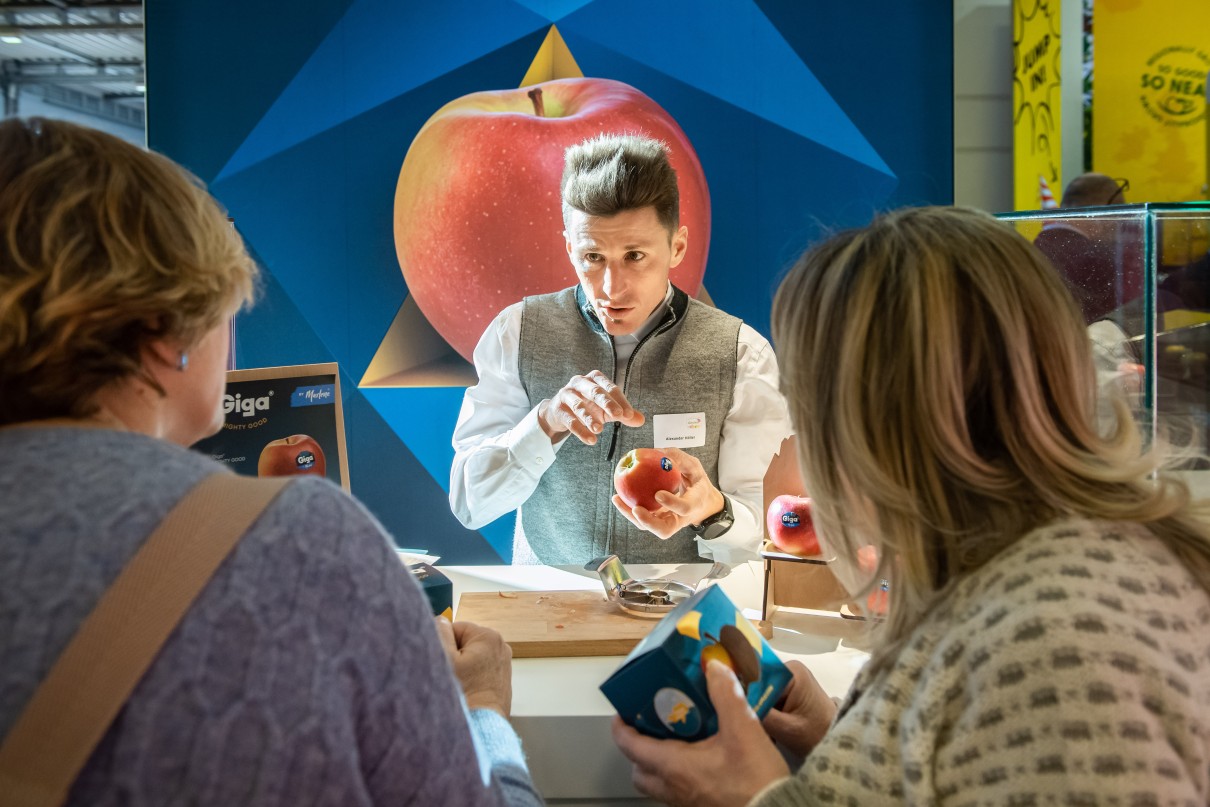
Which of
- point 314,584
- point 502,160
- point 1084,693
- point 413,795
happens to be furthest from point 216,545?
point 502,160

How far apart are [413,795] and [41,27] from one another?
5.87 m

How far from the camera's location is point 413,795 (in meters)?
0.77

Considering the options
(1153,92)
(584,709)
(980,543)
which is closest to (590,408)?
(584,709)

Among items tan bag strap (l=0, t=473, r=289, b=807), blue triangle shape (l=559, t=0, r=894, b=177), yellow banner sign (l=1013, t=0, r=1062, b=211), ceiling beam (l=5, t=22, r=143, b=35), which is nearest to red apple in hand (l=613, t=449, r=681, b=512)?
tan bag strap (l=0, t=473, r=289, b=807)

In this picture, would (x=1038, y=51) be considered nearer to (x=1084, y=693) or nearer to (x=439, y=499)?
(x=439, y=499)

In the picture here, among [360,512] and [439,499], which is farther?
[439,499]

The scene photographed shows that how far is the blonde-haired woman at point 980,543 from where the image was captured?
2.55ft

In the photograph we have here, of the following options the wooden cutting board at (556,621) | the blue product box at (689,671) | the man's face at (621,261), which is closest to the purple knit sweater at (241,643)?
the blue product box at (689,671)

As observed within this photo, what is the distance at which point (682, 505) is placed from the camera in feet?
7.36

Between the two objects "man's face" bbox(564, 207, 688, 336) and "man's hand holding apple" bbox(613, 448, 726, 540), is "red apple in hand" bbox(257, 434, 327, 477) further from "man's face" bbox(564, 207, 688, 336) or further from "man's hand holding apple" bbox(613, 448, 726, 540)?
"man's face" bbox(564, 207, 688, 336)

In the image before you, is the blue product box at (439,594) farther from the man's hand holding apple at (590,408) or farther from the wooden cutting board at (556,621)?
the man's hand holding apple at (590,408)

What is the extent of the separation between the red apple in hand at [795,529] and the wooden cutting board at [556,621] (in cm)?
32

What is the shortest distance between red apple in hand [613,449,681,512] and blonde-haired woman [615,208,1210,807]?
1.14 m

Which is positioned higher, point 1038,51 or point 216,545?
point 1038,51
